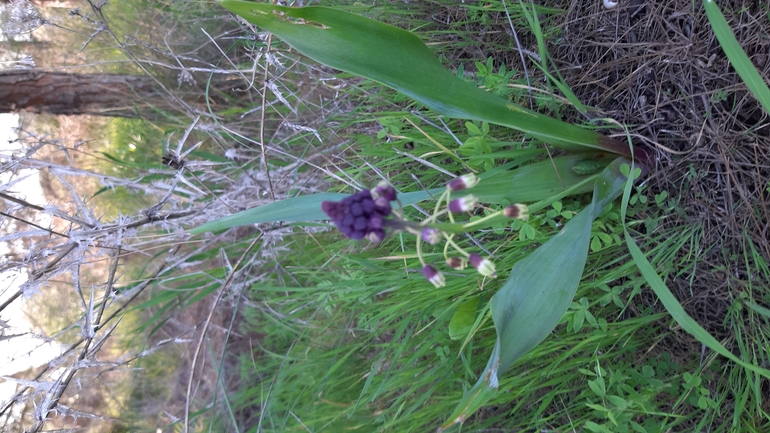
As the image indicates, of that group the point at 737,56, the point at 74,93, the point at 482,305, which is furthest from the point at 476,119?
the point at 74,93

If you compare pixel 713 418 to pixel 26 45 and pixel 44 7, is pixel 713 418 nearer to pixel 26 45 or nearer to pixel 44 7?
pixel 44 7

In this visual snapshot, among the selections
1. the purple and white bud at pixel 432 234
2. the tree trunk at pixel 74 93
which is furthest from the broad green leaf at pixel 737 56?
the tree trunk at pixel 74 93

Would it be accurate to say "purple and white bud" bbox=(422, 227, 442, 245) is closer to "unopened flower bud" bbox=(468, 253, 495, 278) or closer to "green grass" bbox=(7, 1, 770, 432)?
"unopened flower bud" bbox=(468, 253, 495, 278)

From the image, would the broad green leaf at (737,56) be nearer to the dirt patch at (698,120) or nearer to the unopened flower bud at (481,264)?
the dirt patch at (698,120)

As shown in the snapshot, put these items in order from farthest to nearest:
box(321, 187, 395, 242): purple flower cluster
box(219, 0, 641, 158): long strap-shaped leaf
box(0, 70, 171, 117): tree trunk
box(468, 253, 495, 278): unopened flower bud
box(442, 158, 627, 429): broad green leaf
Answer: box(0, 70, 171, 117): tree trunk < box(219, 0, 641, 158): long strap-shaped leaf < box(442, 158, 627, 429): broad green leaf < box(468, 253, 495, 278): unopened flower bud < box(321, 187, 395, 242): purple flower cluster

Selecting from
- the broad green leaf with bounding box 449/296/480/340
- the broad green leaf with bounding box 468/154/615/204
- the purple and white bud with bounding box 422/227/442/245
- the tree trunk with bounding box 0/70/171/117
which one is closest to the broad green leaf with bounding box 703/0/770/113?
the broad green leaf with bounding box 468/154/615/204

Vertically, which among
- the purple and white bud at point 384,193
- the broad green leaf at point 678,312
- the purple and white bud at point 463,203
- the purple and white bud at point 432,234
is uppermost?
the purple and white bud at point 384,193

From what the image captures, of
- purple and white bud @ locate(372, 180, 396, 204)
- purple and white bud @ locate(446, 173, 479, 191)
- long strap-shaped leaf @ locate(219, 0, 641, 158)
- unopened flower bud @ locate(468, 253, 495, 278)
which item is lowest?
unopened flower bud @ locate(468, 253, 495, 278)

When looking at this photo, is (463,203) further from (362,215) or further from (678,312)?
(678,312)
